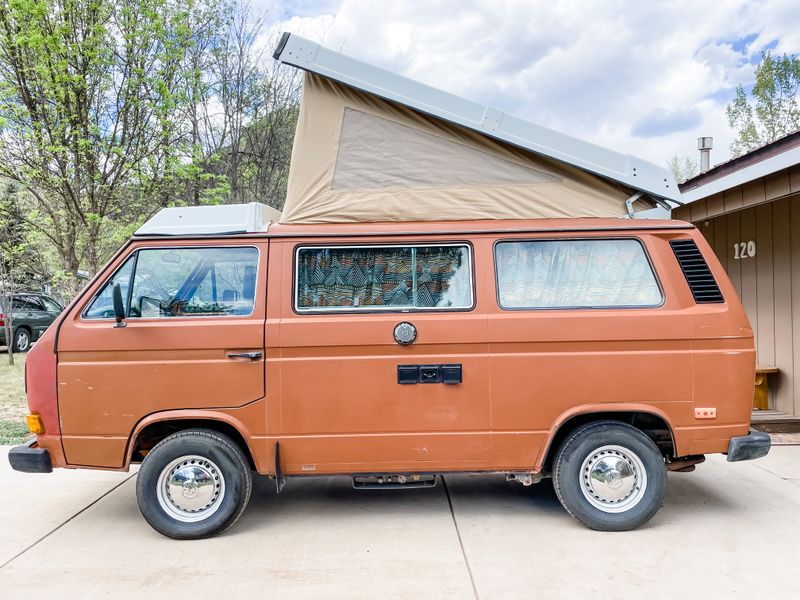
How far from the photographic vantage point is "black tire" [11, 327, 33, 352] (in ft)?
49.3

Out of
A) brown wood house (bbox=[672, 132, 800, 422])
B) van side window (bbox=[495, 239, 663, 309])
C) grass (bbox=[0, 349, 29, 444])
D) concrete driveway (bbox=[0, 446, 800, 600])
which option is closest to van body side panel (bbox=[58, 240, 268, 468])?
concrete driveway (bbox=[0, 446, 800, 600])

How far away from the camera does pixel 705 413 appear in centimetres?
409

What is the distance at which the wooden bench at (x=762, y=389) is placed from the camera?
737 cm

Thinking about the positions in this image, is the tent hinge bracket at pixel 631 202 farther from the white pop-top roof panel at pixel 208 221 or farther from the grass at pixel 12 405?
the grass at pixel 12 405

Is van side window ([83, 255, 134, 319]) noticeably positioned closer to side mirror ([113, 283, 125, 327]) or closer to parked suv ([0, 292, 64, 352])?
side mirror ([113, 283, 125, 327])

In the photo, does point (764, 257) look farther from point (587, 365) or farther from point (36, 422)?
point (36, 422)

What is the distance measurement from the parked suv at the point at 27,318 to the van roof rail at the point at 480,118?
13.0 metres

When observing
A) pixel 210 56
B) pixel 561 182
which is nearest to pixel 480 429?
pixel 561 182

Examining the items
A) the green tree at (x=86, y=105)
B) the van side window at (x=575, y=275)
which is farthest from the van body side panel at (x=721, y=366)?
the green tree at (x=86, y=105)

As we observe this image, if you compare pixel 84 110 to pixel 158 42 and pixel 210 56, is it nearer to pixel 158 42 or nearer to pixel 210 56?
pixel 158 42

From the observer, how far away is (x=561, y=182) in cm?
442

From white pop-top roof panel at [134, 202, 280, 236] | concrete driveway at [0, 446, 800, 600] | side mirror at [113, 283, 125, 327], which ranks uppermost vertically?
white pop-top roof panel at [134, 202, 280, 236]

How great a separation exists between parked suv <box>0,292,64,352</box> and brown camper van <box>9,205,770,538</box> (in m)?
12.3

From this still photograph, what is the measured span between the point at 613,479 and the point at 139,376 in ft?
10.8
